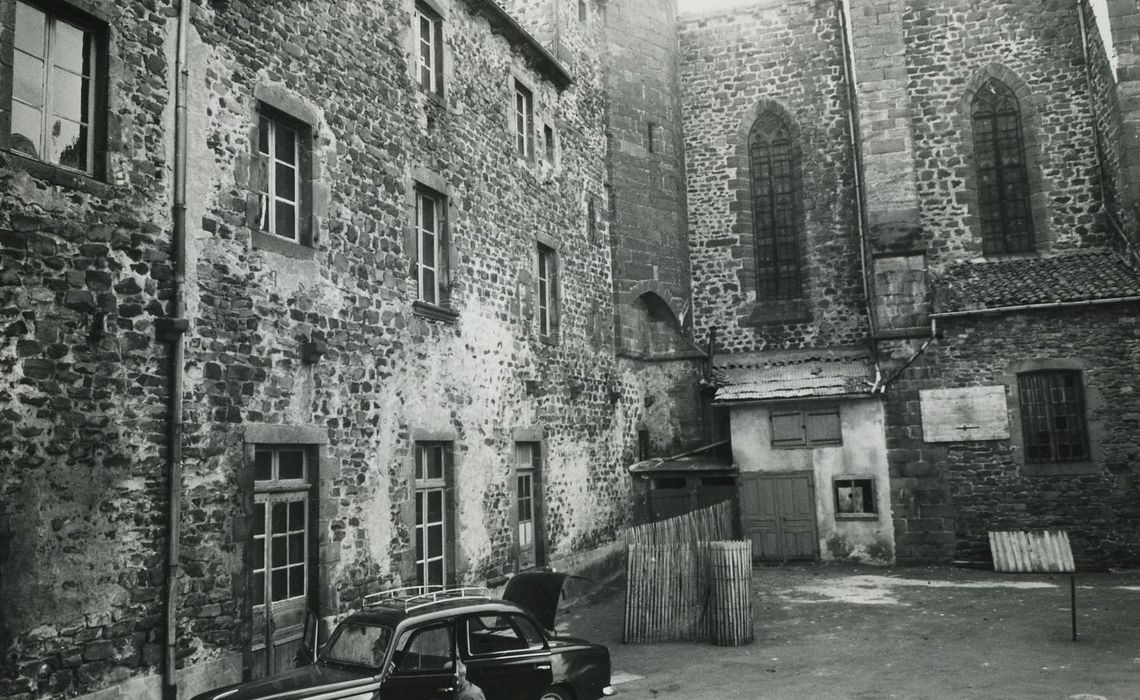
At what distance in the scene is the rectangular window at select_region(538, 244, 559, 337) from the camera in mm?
14211

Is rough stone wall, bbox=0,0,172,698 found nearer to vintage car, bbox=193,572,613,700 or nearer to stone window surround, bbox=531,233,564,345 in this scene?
vintage car, bbox=193,572,613,700

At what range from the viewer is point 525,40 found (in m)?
13.3

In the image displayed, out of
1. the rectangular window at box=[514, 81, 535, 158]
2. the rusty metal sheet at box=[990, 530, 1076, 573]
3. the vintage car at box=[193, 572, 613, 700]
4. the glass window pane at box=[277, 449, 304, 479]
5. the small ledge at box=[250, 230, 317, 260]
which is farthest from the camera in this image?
the rusty metal sheet at box=[990, 530, 1076, 573]

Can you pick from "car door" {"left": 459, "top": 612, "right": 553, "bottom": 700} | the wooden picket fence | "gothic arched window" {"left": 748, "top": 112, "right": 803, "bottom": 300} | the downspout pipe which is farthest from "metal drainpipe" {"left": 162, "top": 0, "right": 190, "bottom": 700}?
"gothic arched window" {"left": 748, "top": 112, "right": 803, "bottom": 300}

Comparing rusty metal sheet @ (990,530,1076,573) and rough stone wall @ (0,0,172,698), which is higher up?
rough stone wall @ (0,0,172,698)

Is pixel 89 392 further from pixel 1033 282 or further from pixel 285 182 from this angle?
pixel 1033 282

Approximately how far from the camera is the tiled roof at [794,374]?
52.7ft

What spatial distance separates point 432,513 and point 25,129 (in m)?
6.08

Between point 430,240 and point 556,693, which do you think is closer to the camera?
point 556,693

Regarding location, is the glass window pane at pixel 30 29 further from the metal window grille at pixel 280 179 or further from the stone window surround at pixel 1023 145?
the stone window surround at pixel 1023 145

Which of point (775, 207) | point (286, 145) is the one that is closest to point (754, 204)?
point (775, 207)

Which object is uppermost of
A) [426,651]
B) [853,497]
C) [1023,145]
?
[1023,145]

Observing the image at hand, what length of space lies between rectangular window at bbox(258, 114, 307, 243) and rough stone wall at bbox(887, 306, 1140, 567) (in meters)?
11.9

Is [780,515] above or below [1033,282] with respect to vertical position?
below
